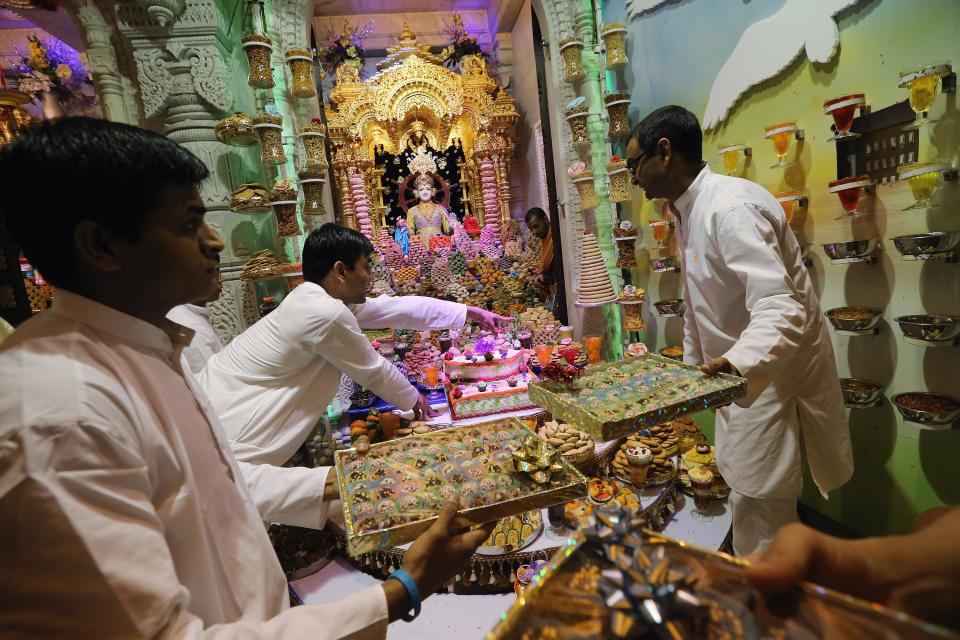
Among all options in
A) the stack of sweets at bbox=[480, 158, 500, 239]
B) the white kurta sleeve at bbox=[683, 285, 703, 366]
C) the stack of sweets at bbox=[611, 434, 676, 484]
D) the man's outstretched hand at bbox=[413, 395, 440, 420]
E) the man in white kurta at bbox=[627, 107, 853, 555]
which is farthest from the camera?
the stack of sweets at bbox=[480, 158, 500, 239]

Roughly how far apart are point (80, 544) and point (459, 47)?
7573mm

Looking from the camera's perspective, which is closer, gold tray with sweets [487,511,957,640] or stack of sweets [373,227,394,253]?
gold tray with sweets [487,511,957,640]

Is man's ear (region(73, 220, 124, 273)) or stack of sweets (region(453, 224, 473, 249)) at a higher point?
stack of sweets (region(453, 224, 473, 249))

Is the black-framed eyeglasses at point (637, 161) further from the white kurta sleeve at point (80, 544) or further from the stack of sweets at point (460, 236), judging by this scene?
the stack of sweets at point (460, 236)

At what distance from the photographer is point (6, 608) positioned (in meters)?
0.66

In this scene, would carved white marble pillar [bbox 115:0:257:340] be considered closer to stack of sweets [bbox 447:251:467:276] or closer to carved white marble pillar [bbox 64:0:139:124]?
carved white marble pillar [bbox 64:0:139:124]

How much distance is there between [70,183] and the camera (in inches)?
31.7

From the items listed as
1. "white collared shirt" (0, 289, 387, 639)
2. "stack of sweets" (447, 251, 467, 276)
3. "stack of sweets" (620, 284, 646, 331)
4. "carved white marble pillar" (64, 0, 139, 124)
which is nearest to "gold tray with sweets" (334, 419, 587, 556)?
"white collared shirt" (0, 289, 387, 639)

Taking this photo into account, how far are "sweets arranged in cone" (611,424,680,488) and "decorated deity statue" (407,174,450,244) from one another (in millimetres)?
4458

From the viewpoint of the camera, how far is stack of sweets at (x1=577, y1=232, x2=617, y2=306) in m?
4.00

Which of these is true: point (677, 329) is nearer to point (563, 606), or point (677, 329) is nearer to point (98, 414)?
point (563, 606)

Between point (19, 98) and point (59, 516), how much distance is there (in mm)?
3016

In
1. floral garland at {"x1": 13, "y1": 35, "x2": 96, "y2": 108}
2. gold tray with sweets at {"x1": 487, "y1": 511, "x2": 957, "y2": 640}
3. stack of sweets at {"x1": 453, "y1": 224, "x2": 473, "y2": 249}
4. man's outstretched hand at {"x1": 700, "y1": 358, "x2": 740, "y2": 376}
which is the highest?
floral garland at {"x1": 13, "y1": 35, "x2": 96, "y2": 108}

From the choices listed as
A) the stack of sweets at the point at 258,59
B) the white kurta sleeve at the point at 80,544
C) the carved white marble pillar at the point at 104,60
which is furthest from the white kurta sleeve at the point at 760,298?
the carved white marble pillar at the point at 104,60
